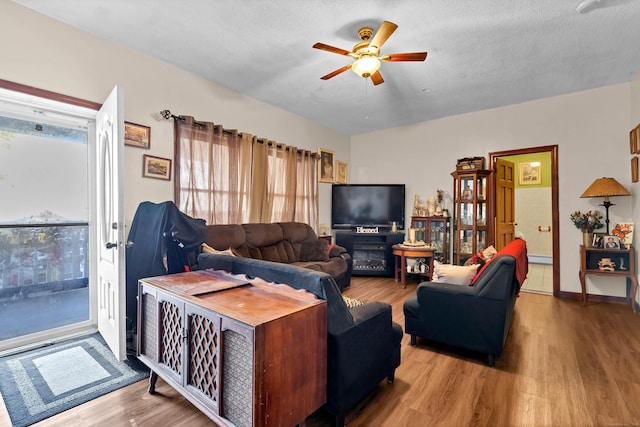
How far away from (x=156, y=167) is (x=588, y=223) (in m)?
5.41

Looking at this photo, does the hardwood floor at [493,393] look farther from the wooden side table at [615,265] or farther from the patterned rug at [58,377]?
the wooden side table at [615,265]

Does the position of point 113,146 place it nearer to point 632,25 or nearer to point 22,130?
point 22,130

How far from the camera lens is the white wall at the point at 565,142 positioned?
3986 millimetres

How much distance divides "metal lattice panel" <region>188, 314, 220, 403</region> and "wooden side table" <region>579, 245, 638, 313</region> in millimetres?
4646

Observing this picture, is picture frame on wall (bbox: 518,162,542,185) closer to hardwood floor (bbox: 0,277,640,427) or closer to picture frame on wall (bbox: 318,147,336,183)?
picture frame on wall (bbox: 318,147,336,183)

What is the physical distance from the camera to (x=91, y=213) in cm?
315

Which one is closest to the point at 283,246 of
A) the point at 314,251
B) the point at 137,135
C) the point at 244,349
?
the point at 314,251

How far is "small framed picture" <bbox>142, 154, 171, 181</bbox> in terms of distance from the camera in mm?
3180

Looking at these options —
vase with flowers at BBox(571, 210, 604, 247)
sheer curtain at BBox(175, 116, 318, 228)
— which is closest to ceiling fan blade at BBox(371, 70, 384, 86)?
sheer curtain at BBox(175, 116, 318, 228)

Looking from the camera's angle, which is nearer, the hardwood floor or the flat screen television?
the hardwood floor

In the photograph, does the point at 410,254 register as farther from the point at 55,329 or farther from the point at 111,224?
the point at 55,329

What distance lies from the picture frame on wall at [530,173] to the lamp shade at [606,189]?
345 cm

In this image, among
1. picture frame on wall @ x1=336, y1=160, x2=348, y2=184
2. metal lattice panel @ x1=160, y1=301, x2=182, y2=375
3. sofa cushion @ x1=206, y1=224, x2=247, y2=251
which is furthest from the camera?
picture frame on wall @ x1=336, y1=160, x2=348, y2=184

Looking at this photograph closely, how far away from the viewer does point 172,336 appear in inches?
70.4
